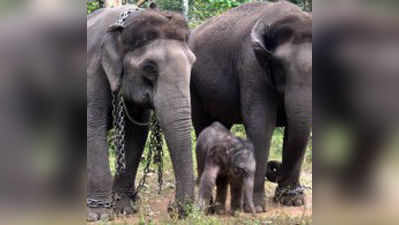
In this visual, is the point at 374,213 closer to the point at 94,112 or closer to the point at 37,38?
the point at 37,38

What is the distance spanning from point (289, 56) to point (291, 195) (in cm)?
175

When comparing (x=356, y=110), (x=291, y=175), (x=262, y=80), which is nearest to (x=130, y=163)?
(x=262, y=80)

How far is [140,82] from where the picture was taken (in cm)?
535

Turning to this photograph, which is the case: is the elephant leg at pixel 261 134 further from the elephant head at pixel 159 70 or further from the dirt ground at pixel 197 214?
the elephant head at pixel 159 70

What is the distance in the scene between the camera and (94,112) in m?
5.25

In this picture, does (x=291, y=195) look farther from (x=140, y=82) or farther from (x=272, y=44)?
(x=140, y=82)

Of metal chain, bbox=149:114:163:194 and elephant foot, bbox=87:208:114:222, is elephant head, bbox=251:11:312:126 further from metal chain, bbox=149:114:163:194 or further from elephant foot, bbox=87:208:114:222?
elephant foot, bbox=87:208:114:222

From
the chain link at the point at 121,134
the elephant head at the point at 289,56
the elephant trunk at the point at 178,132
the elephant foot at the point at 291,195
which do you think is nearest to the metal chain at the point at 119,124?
the chain link at the point at 121,134

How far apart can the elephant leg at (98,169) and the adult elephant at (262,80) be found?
180 cm

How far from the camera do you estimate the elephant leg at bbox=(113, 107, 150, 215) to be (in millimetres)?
5887

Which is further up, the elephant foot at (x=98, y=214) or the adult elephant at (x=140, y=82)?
the adult elephant at (x=140, y=82)

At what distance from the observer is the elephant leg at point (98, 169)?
509 centimetres

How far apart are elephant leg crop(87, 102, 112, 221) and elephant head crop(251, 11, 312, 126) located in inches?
77.7

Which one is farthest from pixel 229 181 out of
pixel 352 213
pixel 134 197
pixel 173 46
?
pixel 352 213
